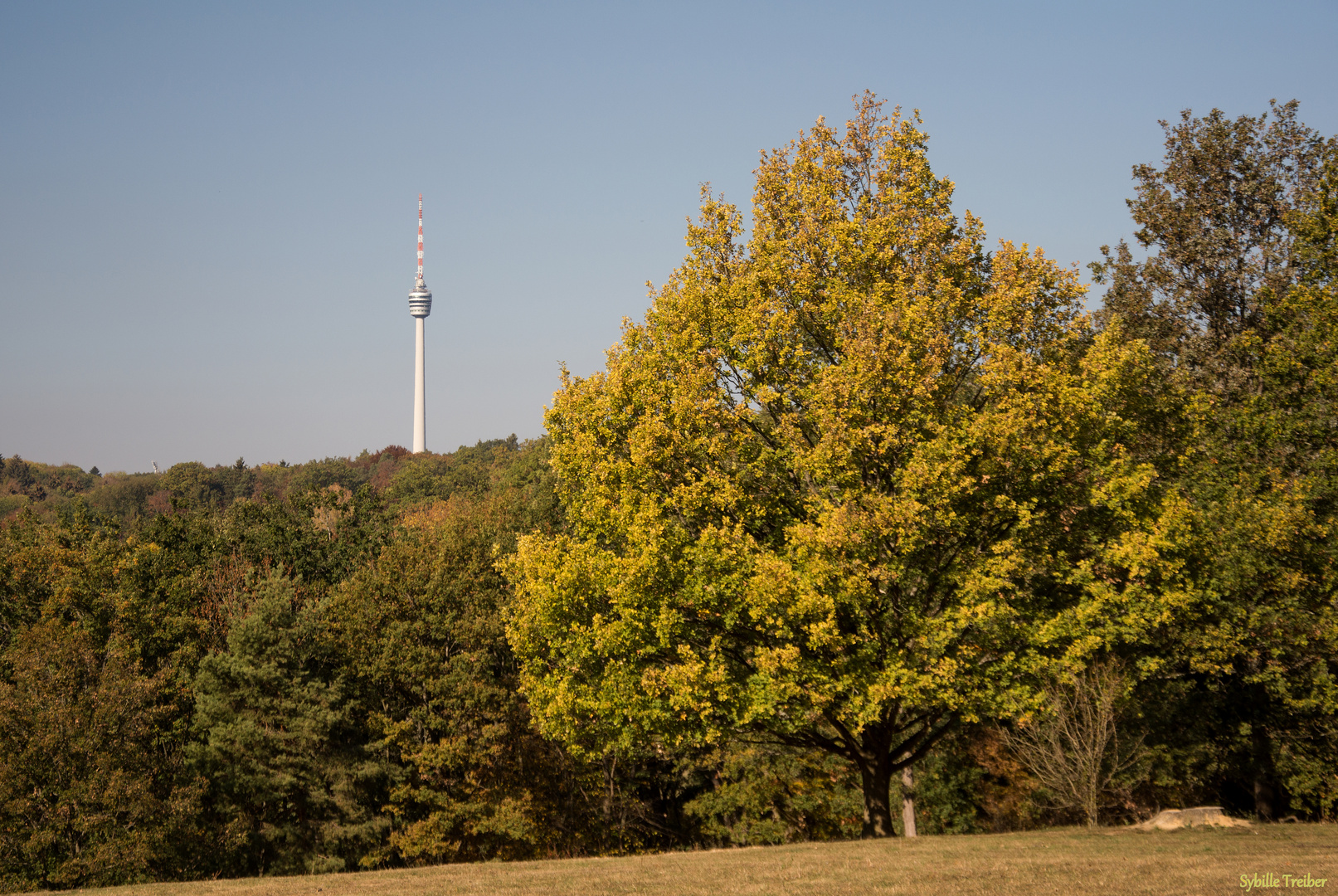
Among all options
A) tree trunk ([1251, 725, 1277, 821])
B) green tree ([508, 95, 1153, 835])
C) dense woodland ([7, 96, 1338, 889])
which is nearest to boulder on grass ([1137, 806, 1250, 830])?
dense woodland ([7, 96, 1338, 889])

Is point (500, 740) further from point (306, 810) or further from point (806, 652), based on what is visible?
point (806, 652)

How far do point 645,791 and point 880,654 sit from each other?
28.0 m

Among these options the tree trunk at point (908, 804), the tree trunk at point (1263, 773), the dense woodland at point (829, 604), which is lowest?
the tree trunk at point (908, 804)

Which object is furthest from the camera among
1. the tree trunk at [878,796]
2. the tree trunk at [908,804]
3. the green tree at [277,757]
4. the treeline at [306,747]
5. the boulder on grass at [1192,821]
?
the green tree at [277,757]

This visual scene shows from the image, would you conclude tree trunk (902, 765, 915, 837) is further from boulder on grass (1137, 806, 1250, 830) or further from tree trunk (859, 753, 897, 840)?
boulder on grass (1137, 806, 1250, 830)

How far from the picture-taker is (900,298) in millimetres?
17375

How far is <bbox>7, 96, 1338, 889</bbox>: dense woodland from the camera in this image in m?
16.2

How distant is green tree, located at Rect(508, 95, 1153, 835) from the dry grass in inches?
83.3

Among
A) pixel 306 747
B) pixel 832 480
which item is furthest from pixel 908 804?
pixel 306 747

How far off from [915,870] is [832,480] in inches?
250

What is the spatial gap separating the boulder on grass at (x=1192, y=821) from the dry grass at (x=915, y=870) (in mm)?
525

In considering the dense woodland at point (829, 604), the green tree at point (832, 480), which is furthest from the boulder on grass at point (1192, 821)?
the green tree at point (832, 480)

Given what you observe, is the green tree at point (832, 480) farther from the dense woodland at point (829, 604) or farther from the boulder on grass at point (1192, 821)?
the boulder on grass at point (1192, 821)

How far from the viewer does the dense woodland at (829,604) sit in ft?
53.3
